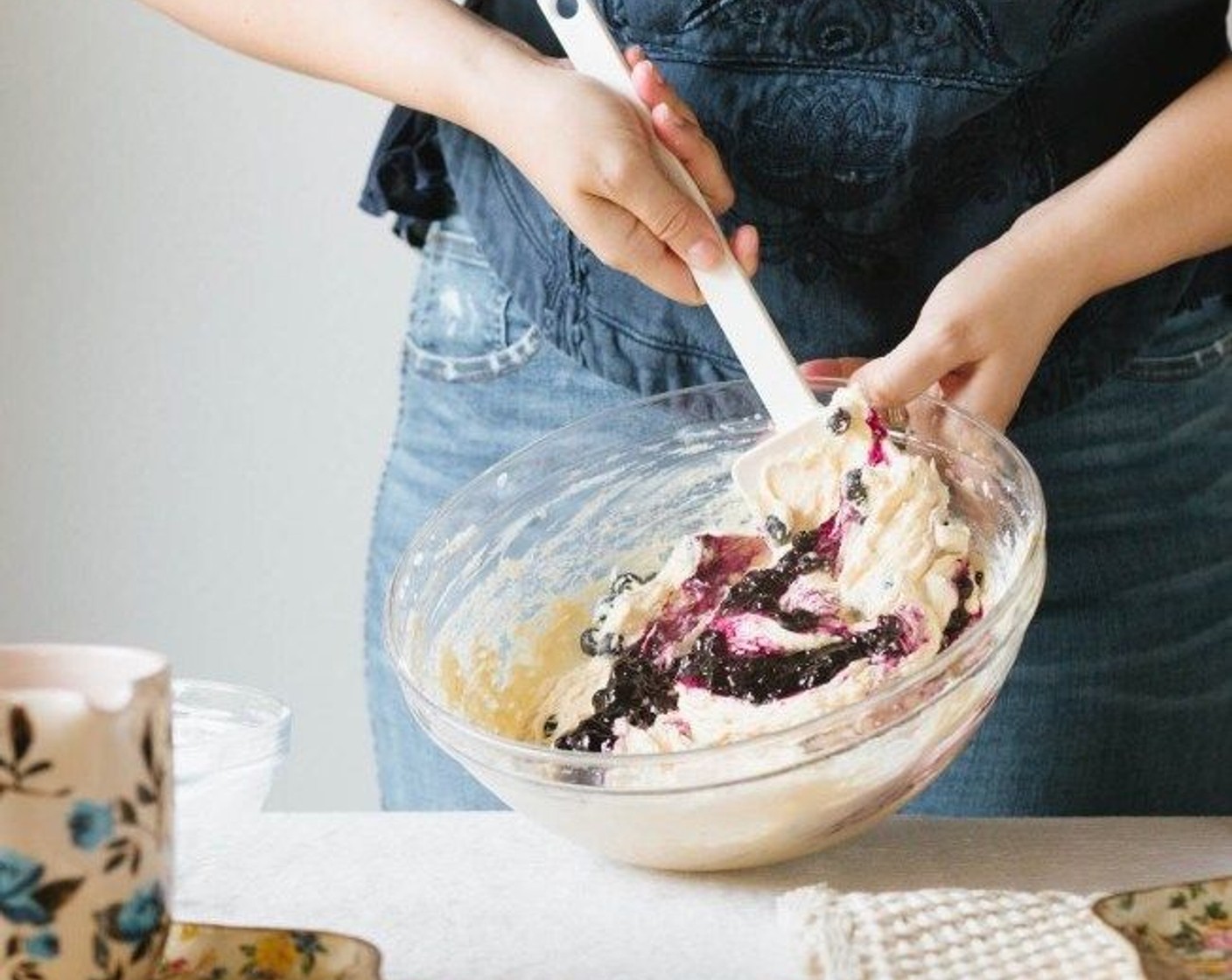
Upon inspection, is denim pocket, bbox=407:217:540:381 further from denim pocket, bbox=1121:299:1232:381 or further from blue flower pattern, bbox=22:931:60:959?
blue flower pattern, bbox=22:931:60:959

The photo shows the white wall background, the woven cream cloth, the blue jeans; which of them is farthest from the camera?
the white wall background

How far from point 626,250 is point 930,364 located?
5.6 inches

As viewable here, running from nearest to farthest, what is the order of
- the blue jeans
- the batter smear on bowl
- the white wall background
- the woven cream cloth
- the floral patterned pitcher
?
the floral patterned pitcher < the woven cream cloth < the batter smear on bowl < the blue jeans < the white wall background

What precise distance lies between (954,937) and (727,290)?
335 mm

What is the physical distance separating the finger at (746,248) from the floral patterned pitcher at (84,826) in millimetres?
414

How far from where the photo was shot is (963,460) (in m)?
0.83

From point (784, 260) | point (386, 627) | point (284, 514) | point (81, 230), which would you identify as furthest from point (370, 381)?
point (386, 627)

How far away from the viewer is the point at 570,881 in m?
0.77

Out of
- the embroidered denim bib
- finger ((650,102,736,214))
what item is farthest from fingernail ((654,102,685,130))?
the embroidered denim bib

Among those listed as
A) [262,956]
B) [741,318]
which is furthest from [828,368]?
[262,956]

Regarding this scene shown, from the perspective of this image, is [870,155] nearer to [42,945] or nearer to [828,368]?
[828,368]

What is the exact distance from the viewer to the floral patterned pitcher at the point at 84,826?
516 millimetres

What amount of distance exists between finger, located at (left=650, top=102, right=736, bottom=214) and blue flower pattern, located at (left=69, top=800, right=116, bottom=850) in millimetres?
442

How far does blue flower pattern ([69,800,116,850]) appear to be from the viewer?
0.52 metres
